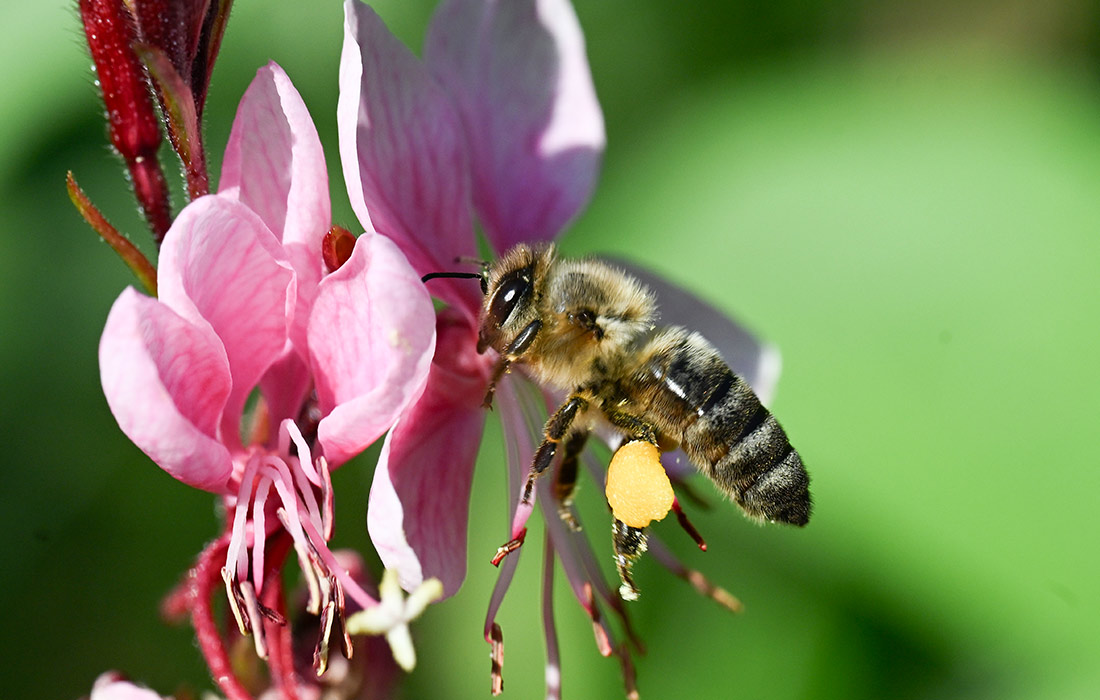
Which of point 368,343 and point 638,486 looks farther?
point 638,486

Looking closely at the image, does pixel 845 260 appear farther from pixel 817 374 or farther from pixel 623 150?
pixel 623 150

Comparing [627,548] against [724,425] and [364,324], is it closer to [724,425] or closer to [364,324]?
[724,425]

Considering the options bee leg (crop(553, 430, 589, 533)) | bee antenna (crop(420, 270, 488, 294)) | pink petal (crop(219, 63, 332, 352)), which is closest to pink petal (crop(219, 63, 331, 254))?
pink petal (crop(219, 63, 332, 352))

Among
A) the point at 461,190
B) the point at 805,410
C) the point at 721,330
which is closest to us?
the point at 461,190

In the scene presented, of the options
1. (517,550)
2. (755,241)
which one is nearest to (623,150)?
(755,241)

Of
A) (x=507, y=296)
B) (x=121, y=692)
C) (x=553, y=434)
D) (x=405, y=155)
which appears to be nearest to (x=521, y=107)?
(x=405, y=155)

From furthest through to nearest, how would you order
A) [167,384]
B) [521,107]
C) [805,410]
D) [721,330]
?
[805,410] → [721,330] → [521,107] → [167,384]
